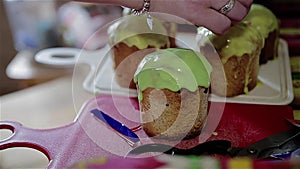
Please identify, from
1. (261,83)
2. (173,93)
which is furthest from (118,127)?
(261,83)

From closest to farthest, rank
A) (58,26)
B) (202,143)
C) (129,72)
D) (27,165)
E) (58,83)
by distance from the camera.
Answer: (202,143), (27,165), (129,72), (58,83), (58,26)

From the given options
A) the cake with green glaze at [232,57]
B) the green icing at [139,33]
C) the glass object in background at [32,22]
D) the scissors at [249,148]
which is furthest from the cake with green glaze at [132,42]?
the glass object in background at [32,22]

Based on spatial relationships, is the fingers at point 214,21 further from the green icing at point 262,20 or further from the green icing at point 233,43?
the green icing at point 262,20

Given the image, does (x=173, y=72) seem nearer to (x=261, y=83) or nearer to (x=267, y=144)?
(x=267, y=144)

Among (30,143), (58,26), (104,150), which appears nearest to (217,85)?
(104,150)

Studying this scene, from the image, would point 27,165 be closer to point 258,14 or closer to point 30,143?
point 30,143

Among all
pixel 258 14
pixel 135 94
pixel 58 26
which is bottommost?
pixel 58 26

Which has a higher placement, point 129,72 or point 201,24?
point 201,24

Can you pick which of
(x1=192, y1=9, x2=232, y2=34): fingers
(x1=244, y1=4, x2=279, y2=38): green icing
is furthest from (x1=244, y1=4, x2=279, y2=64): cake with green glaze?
(x1=192, y1=9, x2=232, y2=34): fingers
